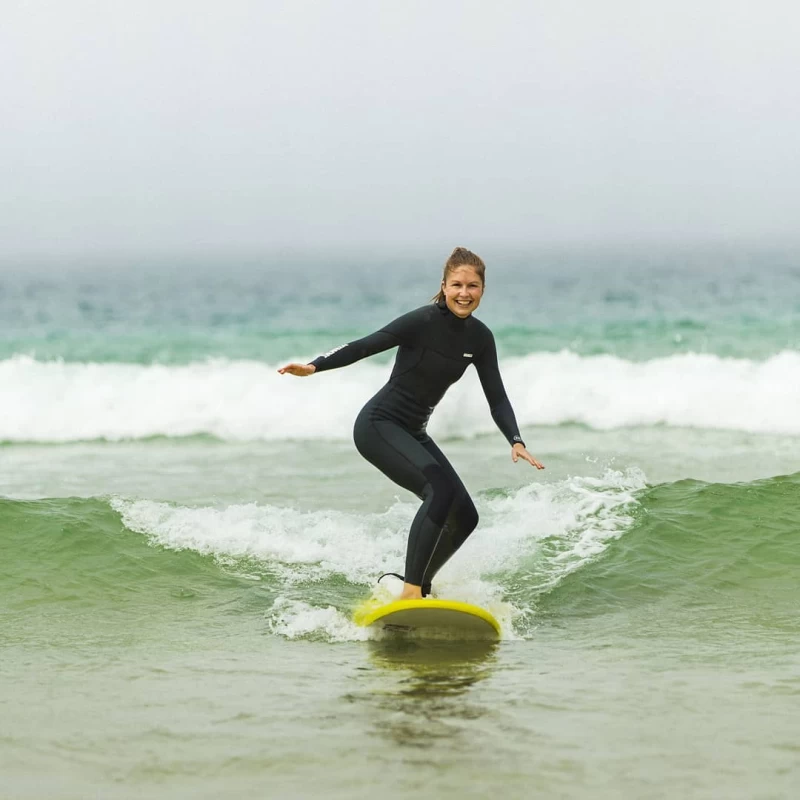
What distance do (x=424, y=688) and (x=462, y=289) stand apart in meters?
2.28

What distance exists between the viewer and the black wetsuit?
6164 millimetres

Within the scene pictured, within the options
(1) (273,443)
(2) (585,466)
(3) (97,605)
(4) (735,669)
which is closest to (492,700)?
(4) (735,669)

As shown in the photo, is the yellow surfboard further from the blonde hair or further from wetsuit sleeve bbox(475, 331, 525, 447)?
the blonde hair

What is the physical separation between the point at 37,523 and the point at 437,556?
3.77 metres

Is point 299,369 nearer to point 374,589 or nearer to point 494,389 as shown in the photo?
point 494,389

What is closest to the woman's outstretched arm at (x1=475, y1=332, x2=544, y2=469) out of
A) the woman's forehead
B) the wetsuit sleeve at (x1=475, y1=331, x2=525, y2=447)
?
the wetsuit sleeve at (x1=475, y1=331, x2=525, y2=447)

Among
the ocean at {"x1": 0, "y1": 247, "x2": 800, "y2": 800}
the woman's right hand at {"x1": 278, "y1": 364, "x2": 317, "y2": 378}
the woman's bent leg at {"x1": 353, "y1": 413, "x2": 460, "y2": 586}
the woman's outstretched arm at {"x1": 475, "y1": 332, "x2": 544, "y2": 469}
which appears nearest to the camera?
the ocean at {"x1": 0, "y1": 247, "x2": 800, "y2": 800}

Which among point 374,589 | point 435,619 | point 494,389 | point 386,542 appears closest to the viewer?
point 435,619

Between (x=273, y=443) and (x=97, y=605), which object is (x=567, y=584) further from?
(x=273, y=443)

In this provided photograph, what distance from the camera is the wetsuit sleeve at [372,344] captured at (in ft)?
19.9

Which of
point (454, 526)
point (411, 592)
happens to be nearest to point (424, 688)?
point (411, 592)

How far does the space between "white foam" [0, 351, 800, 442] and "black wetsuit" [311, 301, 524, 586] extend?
8876 mm

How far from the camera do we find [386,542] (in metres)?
8.26

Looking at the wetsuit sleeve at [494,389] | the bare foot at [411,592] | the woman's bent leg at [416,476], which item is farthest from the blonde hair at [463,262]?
the bare foot at [411,592]
